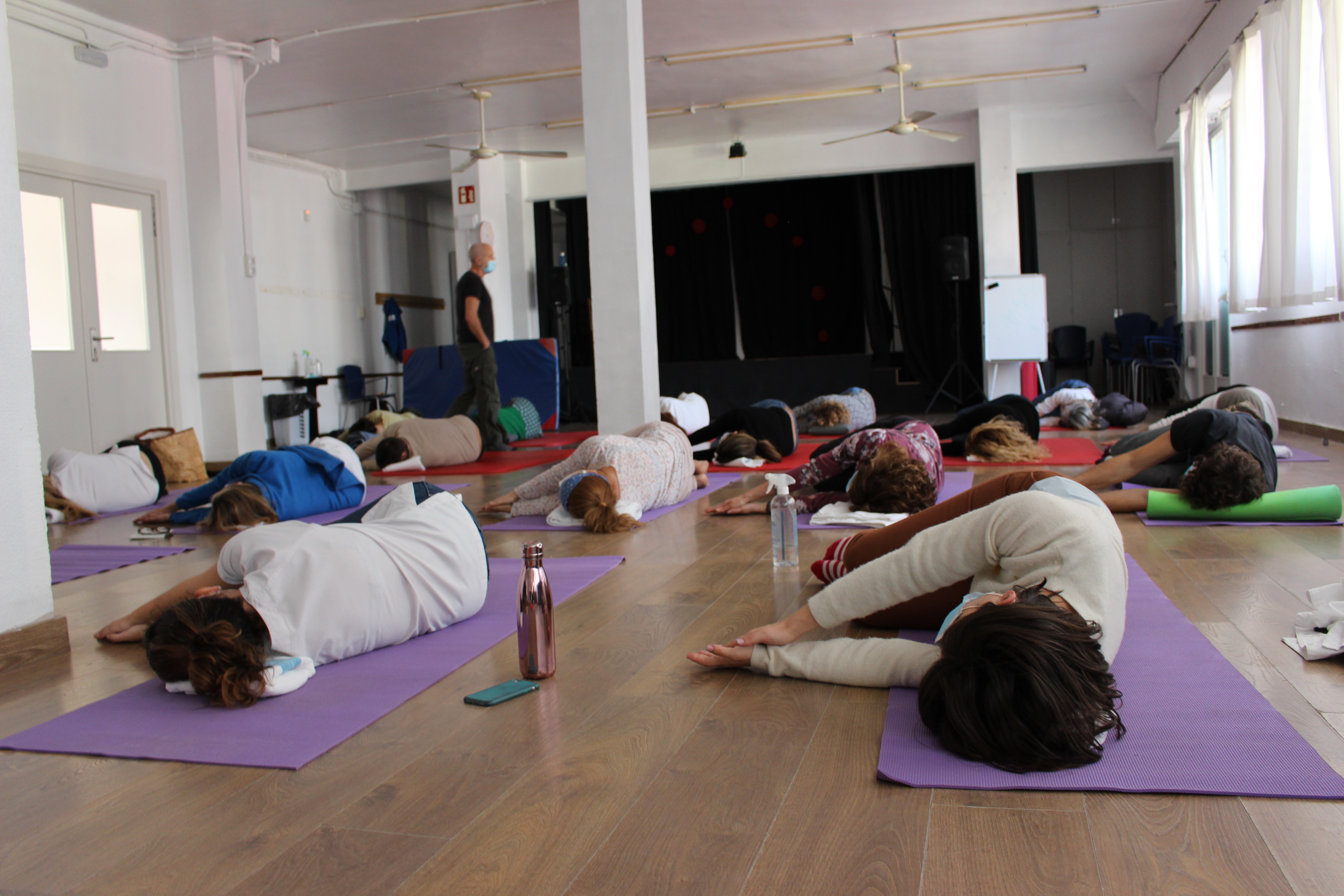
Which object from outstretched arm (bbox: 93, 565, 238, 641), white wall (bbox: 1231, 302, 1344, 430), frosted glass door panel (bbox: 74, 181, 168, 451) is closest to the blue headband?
outstretched arm (bbox: 93, 565, 238, 641)

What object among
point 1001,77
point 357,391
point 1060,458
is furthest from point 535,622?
point 357,391

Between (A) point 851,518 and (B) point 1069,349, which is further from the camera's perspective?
(B) point 1069,349

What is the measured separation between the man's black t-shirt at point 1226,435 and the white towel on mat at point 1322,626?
51.1 inches

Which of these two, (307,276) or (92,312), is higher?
(307,276)

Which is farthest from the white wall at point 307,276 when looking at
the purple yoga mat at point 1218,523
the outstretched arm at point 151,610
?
the purple yoga mat at point 1218,523

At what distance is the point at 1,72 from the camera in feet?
7.93

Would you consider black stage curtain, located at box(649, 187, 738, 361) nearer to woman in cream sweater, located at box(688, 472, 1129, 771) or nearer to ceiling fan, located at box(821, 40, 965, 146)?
ceiling fan, located at box(821, 40, 965, 146)

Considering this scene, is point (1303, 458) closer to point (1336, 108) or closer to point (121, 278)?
point (1336, 108)

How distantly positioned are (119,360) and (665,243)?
23.2 feet

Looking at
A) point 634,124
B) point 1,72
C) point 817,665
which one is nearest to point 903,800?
point 817,665

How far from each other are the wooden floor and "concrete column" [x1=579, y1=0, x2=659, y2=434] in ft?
13.1

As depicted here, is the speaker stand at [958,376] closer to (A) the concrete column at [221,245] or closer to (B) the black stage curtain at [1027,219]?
(B) the black stage curtain at [1027,219]

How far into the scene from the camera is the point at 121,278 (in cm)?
682

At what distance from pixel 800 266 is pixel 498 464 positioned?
644 cm
